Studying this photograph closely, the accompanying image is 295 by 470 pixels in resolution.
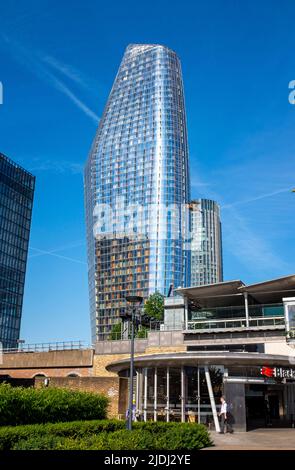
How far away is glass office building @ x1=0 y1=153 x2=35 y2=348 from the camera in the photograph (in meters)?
147

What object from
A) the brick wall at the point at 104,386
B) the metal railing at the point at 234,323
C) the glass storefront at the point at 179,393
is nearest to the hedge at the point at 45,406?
the glass storefront at the point at 179,393

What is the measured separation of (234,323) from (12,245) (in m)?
119

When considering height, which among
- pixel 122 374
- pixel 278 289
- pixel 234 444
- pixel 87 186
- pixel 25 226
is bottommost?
pixel 234 444

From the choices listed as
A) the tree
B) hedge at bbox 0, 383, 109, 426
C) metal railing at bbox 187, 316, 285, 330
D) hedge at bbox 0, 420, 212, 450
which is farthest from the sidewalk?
the tree

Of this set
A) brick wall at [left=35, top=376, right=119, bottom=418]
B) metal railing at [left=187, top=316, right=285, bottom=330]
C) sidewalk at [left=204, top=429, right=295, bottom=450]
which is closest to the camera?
sidewalk at [left=204, top=429, right=295, bottom=450]

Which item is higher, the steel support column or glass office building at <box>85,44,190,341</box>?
glass office building at <box>85,44,190,341</box>

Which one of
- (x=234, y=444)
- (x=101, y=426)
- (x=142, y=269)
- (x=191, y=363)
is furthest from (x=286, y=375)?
(x=142, y=269)

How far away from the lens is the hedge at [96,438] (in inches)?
607

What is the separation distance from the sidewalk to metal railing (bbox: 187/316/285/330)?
1819 centimetres

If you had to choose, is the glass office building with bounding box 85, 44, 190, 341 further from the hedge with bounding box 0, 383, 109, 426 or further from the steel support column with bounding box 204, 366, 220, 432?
the hedge with bounding box 0, 383, 109, 426

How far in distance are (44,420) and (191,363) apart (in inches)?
360

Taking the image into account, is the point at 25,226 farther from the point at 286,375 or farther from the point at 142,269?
the point at 286,375

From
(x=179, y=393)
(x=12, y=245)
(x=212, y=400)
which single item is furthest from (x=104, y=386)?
(x=12, y=245)
